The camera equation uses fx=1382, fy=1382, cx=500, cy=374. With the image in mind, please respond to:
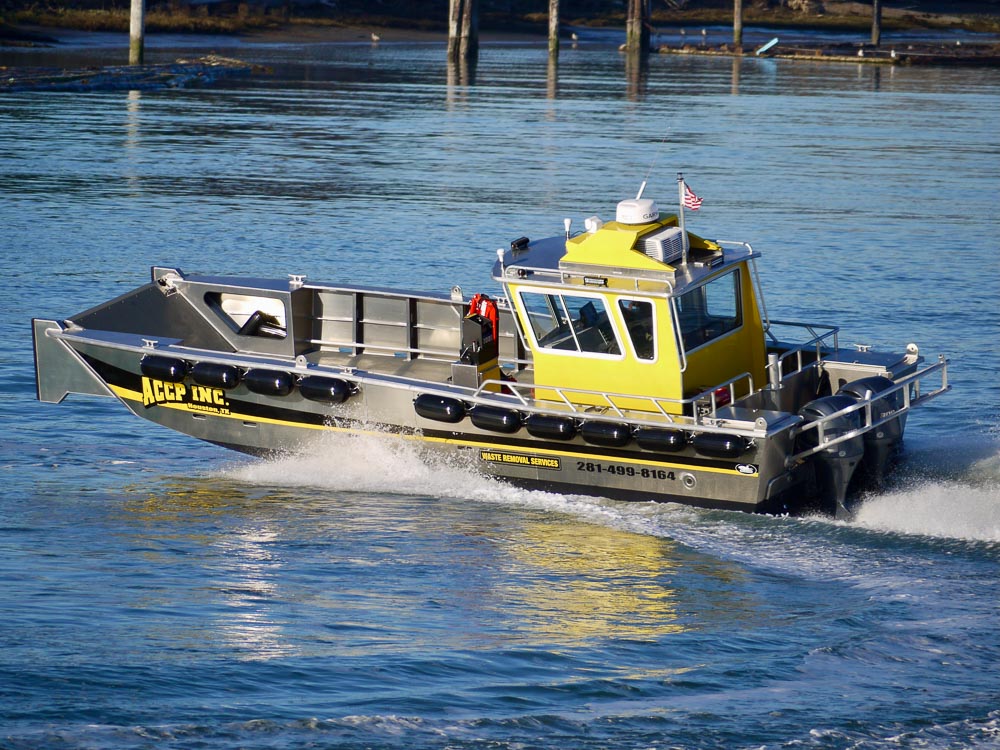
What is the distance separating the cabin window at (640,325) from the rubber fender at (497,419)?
1.36m

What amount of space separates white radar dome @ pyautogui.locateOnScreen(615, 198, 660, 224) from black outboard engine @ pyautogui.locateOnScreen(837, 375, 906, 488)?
2506 mm

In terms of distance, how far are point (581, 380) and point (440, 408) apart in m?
1.40

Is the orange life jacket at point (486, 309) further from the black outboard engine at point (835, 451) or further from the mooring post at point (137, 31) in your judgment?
the mooring post at point (137, 31)

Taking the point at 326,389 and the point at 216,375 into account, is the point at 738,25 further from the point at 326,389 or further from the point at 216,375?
A: the point at 326,389

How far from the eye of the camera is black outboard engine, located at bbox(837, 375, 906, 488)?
1294 centimetres

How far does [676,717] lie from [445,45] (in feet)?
249

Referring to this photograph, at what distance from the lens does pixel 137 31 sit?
54.8 meters

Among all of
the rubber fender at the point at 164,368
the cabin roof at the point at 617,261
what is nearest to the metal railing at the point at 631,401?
the cabin roof at the point at 617,261

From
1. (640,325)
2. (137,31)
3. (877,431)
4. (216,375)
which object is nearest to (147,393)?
(216,375)

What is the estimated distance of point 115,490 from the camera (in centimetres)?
1403

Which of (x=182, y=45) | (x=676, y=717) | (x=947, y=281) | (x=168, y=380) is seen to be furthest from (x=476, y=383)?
(x=182, y=45)

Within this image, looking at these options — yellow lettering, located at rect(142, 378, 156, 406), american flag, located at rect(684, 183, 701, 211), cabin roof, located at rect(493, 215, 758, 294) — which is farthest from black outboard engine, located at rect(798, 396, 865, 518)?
yellow lettering, located at rect(142, 378, 156, 406)

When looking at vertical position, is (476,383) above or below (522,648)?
above

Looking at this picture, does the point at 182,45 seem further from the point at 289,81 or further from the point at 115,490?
the point at 115,490
